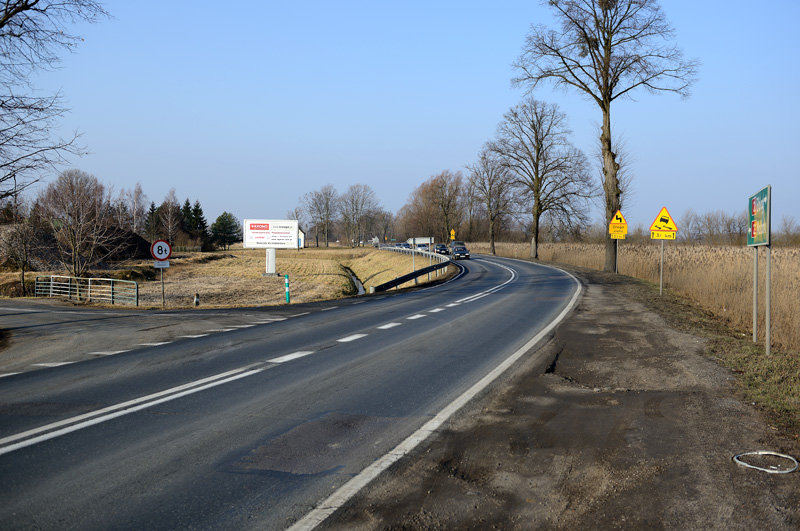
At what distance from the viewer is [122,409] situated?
616 cm

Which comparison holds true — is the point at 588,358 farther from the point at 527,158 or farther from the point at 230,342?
the point at 527,158

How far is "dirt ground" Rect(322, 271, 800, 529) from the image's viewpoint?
3.62 m

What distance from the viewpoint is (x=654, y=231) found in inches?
Result: 818

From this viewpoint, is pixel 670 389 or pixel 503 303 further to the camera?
pixel 503 303

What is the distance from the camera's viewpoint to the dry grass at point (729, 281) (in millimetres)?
11172

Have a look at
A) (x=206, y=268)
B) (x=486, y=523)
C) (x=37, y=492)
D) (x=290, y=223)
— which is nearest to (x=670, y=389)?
(x=486, y=523)

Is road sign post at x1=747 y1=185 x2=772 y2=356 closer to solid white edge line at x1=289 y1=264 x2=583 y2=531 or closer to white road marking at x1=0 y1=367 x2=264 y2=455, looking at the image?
solid white edge line at x1=289 y1=264 x2=583 y2=531

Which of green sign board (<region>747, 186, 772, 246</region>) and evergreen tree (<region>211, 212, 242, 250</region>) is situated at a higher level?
evergreen tree (<region>211, 212, 242, 250</region>)

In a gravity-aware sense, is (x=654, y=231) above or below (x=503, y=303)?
above

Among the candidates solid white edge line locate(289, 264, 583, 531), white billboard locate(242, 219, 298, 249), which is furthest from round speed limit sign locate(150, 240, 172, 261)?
white billboard locate(242, 219, 298, 249)

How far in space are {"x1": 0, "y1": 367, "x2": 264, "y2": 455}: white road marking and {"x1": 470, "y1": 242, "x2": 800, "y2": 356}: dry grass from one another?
9190mm

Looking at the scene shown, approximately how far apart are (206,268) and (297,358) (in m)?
58.3

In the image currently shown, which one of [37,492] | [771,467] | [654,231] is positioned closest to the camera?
[37,492]

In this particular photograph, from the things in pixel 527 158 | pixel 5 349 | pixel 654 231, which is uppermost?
pixel 527 158
